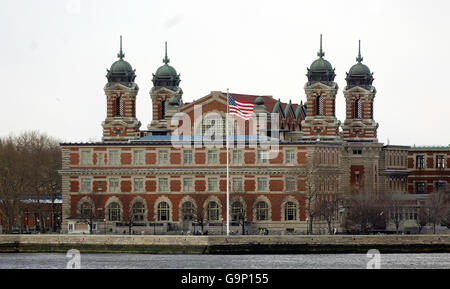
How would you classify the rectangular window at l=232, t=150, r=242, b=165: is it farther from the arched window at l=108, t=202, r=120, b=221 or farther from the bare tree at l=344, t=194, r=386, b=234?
the arched window at l=108, t=202, r=120, b=221

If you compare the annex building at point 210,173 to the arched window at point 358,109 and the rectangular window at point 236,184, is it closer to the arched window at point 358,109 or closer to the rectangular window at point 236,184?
the rectangular window at point 236,184

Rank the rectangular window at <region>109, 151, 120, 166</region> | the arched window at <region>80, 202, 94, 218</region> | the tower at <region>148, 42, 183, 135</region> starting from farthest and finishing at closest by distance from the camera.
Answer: the tower at <region>148, 42, 183, 135</region> → the rectangular window at <region>109, 151, 120, 166</region> → the arched window at <region>80, 202, 94, 218</region>

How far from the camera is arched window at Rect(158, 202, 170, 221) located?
360 ft

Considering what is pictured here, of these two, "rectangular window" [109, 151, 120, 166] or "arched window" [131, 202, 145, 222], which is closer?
"arched window" [131, 202, 145, 222]

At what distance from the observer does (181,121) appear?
118 metres

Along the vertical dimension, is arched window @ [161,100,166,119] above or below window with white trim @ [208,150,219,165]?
above

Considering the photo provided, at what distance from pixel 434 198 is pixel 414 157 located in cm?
2911

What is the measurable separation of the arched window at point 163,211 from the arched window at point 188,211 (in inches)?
75.9

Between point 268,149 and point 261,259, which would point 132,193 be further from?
→ point 261,259

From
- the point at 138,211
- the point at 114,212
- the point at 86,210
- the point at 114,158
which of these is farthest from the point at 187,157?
the point at 86,210

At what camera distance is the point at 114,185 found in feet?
363

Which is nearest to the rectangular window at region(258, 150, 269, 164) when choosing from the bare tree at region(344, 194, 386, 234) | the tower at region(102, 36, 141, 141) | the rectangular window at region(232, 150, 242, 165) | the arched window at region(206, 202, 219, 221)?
the rectangular window at region(232, 150, 242, 165)

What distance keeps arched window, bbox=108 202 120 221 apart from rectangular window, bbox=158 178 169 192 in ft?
14.5

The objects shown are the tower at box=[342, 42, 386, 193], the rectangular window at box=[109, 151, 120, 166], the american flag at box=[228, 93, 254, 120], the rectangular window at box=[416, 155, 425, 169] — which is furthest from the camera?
the rectangular window at box=[416, 155, 425, 169]
